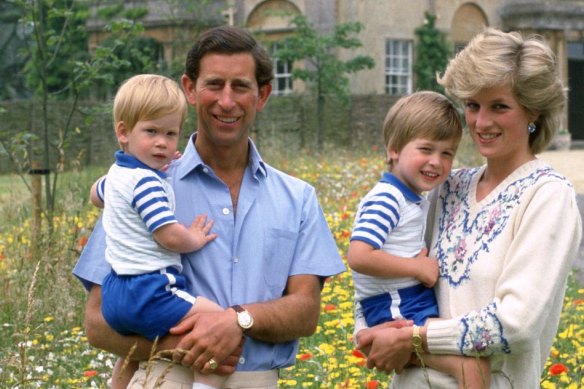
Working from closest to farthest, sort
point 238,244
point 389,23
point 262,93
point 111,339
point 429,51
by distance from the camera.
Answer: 1. point 111,339
2. point 238,244
3. point 262,93
4. point 389,23
5. point 429,51

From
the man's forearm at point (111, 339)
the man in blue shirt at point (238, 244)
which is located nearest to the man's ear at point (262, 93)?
the man in blue shirt at point (238, 244)

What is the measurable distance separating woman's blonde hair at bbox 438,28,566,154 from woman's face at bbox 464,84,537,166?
0.03 metres

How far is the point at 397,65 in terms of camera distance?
32.1 meters

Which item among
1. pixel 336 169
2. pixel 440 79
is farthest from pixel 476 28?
pixel 440 79

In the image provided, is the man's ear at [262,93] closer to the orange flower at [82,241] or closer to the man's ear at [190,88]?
the man's ear at [190,88]

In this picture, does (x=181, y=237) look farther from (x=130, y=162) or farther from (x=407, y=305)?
(x=407, y=305)

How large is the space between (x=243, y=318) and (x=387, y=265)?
528 millimetres

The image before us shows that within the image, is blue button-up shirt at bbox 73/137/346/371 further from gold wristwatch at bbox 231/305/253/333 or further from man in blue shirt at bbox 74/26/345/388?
gold wristwatch at bbox 231/305/253/333

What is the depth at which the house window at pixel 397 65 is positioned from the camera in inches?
1251

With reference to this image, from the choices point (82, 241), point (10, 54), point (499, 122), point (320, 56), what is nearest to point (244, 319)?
point (499, 122)

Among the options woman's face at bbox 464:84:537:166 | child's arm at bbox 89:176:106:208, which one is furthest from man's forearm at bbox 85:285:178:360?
woman's face at bbox 464:84:537:166

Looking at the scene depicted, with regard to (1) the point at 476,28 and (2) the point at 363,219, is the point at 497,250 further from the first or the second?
(1) the point at 476,28

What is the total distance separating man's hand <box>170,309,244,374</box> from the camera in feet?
12.0

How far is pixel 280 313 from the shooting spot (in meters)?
3.81
